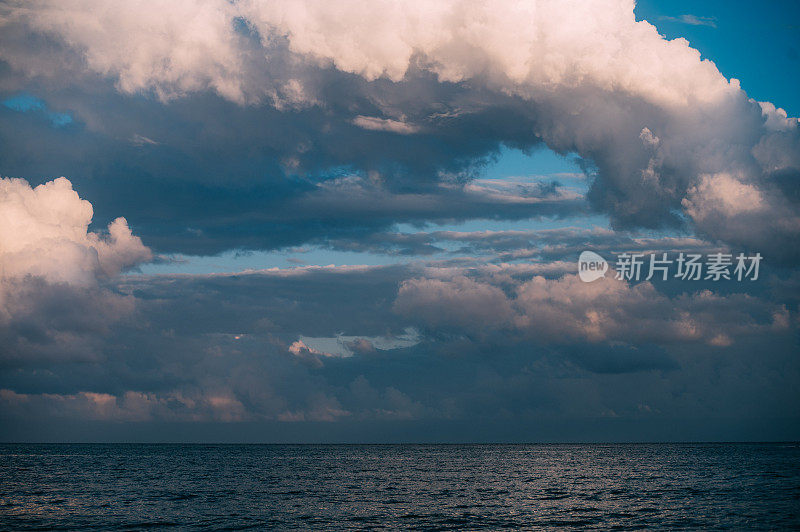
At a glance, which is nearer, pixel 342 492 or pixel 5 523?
pixel 5 523

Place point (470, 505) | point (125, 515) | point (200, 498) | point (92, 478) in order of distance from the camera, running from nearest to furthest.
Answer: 1. point (125, 515)
2. point (470, 505)
3. point (200, 498)
4. point (92, 478)

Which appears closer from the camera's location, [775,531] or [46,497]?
[775,531]

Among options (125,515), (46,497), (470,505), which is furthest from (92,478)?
(470,505)

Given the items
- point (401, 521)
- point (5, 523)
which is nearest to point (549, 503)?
point (401, 521)

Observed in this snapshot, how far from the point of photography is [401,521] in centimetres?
5556

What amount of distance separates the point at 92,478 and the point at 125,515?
56.9 m

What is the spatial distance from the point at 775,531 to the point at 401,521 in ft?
89.7

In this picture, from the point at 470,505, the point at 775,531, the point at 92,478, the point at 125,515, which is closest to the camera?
the point at 775,531

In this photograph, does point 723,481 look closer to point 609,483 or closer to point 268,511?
point 609,483

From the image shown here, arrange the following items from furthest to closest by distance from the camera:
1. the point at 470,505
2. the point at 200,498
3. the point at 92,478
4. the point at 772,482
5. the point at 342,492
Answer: the point at 92,478, the point at 772,482, the point at 342,492, the point at 200,498, the point at 470,505

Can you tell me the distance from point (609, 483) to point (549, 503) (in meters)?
30.0

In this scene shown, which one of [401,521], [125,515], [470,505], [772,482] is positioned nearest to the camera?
[401,521]

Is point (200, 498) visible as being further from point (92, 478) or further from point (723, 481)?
point (723, 481)

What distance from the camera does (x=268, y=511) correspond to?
2522 inches
